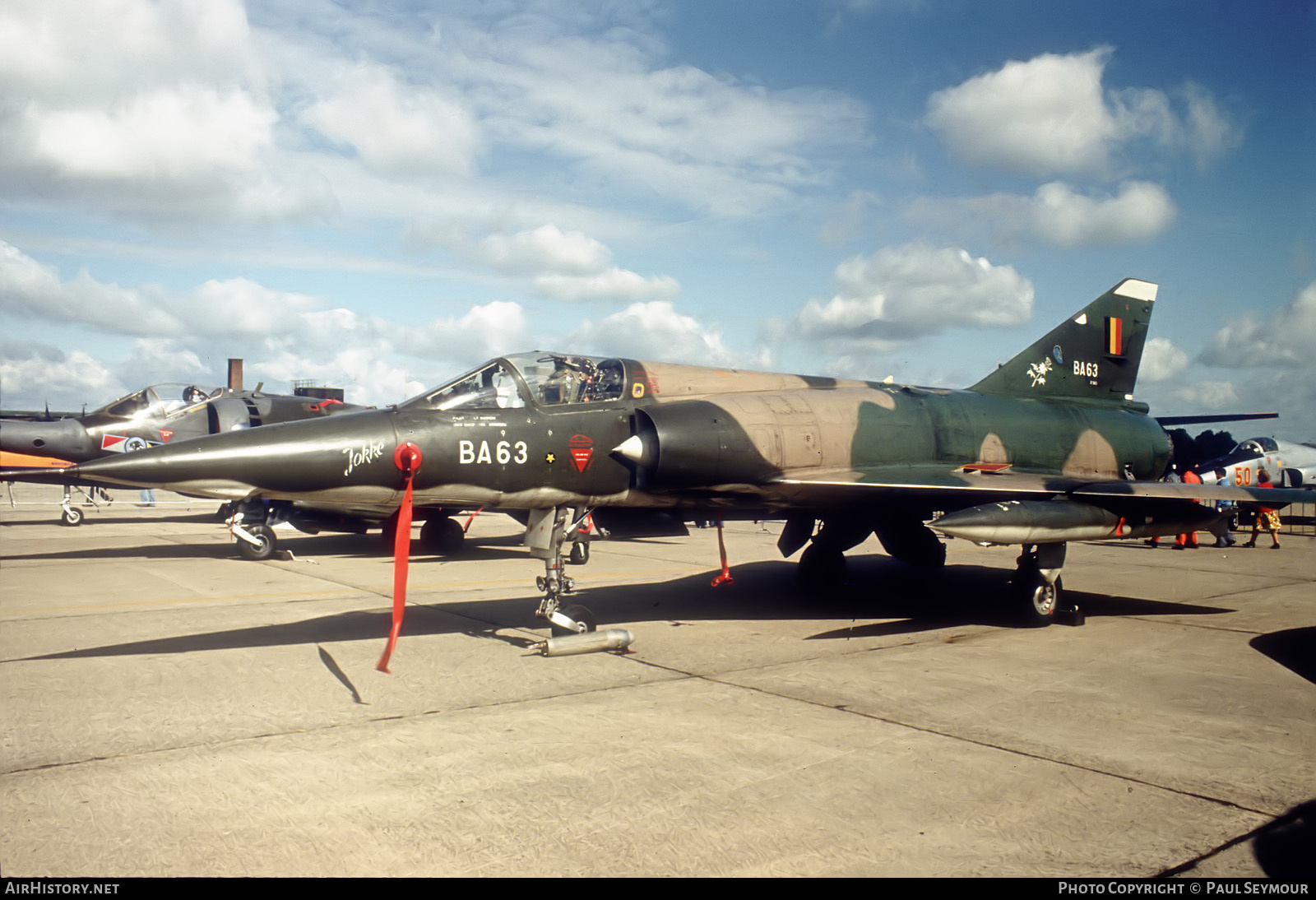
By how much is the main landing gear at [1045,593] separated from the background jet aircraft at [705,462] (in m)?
0.02

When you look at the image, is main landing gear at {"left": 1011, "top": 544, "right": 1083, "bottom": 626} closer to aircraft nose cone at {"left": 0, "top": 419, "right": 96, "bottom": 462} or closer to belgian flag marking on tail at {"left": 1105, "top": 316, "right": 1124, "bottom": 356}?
belgian flag marking on tail at {"left": 1105, "top": 316, "right": 1124, "bottom": 356}

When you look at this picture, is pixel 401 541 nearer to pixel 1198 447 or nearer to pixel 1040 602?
pixel 1040 602

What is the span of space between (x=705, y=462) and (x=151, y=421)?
14611 millimetres

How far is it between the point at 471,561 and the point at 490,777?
10.3m

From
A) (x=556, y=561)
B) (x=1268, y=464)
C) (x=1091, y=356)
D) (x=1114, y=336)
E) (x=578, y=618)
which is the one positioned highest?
(x=1114, y=336)

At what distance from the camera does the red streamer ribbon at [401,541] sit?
220 inches

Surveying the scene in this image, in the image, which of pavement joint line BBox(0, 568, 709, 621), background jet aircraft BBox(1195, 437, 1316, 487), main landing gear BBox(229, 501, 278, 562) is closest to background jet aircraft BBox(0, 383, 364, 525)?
main landing gear BBox(229, 501, 278, 562)

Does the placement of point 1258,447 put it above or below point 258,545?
above

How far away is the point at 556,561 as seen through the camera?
7.35 metres

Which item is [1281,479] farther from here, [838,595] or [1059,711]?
[1059,711]

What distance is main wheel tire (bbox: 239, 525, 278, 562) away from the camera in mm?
13844

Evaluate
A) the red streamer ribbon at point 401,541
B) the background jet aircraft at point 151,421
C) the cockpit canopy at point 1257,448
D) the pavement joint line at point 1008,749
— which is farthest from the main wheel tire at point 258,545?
the cockpit canopy at point 1257,448

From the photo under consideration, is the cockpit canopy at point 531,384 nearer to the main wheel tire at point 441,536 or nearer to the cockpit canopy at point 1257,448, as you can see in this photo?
the main wheel tire at point 441,536

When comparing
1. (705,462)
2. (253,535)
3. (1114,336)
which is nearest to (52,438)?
(253,535)
